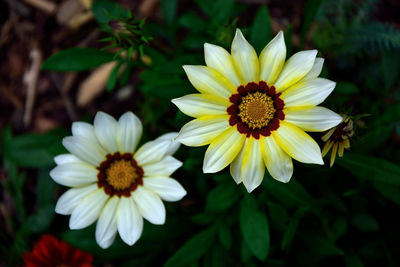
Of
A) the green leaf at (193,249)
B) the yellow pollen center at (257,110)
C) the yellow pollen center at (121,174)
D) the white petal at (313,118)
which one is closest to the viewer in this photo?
the white petal at (313,118)

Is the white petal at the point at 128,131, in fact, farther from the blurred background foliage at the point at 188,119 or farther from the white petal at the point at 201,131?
the white petal at the point at 201,131

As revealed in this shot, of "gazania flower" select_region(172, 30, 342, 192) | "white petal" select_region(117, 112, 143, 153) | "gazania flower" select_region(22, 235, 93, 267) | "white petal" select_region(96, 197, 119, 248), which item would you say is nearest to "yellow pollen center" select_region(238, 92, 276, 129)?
"gazania flower" select_region(172, 30, 342, 192)

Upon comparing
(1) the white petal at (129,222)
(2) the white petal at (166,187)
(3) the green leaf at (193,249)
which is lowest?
(3) the green leaf at (193,249)

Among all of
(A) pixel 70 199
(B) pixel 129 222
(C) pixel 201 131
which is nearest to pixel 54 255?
(A) pixel 70 199

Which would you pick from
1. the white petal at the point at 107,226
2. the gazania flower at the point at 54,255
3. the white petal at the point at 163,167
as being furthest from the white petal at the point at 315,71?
the gazania flower at the point at 54,255

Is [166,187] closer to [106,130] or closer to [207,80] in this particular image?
[106,130]

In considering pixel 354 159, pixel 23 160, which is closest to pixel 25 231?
pixel 23 160

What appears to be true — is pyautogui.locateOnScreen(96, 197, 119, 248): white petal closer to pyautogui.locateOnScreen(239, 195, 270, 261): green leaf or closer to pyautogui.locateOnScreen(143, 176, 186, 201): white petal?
pyautogui.locateOnScreen(143, 176, 186, 201): white petal
